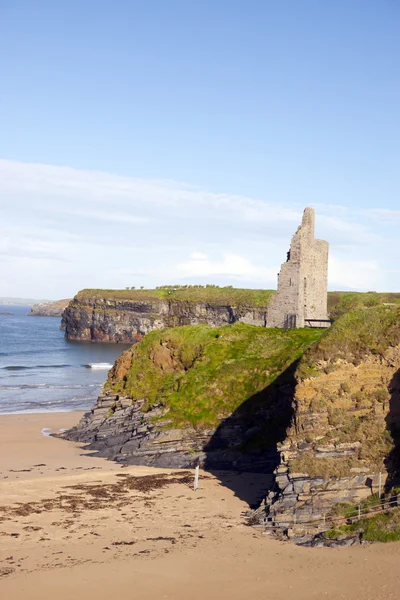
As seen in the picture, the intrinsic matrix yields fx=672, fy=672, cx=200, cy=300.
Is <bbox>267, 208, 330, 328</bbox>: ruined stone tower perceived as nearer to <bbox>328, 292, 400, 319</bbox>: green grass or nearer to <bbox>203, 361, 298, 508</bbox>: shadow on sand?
<bbox>203, 361, 298, 508</bbox>: shadow on sand

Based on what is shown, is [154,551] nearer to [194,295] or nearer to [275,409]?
[275,409]

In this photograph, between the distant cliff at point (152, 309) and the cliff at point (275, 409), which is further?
the distant cliff at point (152, 309)

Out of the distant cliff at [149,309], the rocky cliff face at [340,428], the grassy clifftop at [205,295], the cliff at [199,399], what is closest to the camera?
the rocky cliff face at [340,428]

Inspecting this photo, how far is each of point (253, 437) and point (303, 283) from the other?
11137mm

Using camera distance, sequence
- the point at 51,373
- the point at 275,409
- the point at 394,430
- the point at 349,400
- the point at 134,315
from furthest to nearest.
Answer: the point at 134,315, the point at 51,373, the point at 275,409, the point at 349,400, the point at 394,430

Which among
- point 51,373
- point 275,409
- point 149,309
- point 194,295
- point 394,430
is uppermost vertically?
point 194,295

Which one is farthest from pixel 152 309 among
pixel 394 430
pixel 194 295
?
pixel 394 430

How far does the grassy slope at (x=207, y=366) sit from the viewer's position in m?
31.6

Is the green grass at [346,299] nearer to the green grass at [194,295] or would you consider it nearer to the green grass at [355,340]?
the green grass at [194,295]

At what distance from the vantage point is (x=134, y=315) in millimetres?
121875

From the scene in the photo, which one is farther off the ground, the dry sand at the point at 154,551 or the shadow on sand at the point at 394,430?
the shadow on sand at the point at 394,430

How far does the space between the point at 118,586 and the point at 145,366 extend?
20.2 meters

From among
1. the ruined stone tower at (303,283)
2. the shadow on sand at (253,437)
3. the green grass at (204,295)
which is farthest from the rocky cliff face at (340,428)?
the green grass at (204,295)

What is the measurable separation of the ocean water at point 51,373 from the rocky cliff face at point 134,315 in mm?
6422
